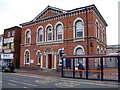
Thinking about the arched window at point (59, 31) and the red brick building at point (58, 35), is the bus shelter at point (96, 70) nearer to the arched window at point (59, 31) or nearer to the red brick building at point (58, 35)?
the red brick building at point (58, 35)

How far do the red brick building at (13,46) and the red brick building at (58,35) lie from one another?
3294 millimetres

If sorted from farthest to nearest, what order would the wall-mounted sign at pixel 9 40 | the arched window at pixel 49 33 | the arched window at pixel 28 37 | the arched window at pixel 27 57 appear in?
1. the wall-mounted sign at pixel 9 40
2. the arched window at pixel 28 37
3. the arched window at pixel 27 57
4. the arched window at pixel 49 33

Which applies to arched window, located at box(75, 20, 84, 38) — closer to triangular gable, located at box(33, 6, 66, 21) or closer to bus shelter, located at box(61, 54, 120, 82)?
triangular gable, located at box(33, 6, 66, 21)

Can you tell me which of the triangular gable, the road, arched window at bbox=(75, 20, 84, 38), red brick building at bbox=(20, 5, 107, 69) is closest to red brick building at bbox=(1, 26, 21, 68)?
red brick building at bbox=(20, 5, 107, 69)

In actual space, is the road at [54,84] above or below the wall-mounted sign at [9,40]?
below

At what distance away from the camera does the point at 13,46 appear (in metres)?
36.8

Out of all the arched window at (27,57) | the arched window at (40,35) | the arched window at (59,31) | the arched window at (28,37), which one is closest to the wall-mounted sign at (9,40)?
the arched window at (28,37)

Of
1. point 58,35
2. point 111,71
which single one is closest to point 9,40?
point 58,35

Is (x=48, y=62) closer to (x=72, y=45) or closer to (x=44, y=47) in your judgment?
(x=44, y=47)

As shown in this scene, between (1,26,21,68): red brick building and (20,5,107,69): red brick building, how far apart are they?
3.29 m

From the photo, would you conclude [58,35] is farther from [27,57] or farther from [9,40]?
[9,40]

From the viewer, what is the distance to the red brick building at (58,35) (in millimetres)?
25297

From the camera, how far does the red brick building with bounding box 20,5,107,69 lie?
2530cm

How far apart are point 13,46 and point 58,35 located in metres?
12.5
